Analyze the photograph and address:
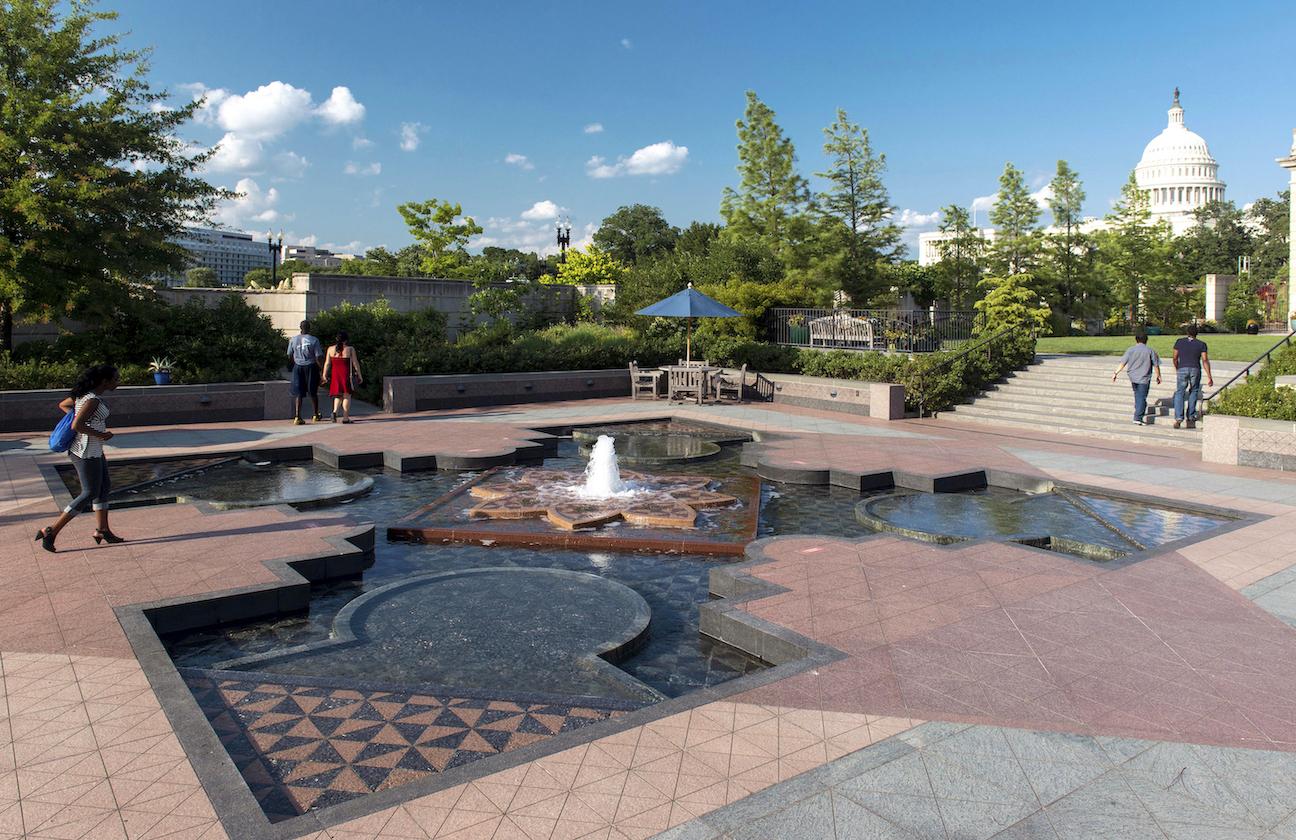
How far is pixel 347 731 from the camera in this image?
15.8 ft

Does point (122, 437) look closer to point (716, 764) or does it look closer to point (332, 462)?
point (332, 462)

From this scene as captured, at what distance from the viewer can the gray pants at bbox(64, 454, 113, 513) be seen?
7.75 metres

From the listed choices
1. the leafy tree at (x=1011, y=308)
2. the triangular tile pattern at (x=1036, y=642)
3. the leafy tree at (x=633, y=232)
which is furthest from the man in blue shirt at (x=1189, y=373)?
the leafy tree at (x=633, y=232)

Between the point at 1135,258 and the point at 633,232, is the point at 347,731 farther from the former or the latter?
the point at 633,232

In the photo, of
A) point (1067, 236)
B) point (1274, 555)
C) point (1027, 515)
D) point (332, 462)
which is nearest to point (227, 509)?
point (332, 462)

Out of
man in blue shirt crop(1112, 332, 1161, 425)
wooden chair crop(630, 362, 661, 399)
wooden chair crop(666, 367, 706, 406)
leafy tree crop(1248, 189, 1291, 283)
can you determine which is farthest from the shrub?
leafy tree crop(1248, 189, 1291, 283)

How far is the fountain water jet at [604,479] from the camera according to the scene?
11.2 metres

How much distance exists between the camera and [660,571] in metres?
8.28

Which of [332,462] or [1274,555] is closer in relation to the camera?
[1274,555]

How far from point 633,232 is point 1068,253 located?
70.3 metres

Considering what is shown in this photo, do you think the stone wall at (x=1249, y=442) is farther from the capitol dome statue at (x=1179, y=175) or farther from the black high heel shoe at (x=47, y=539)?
the capitol dome statue at (x=1179, y=175)

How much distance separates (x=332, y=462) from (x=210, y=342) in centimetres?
836

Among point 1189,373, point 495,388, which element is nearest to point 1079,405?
point 1189,373

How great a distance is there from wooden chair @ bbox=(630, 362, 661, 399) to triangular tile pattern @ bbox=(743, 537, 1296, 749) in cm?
1428
